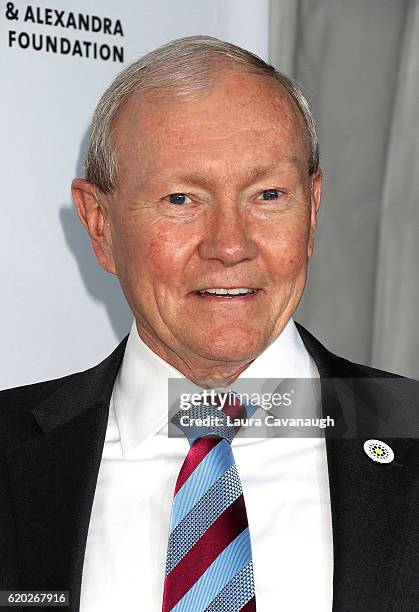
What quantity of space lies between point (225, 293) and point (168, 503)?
37 cm

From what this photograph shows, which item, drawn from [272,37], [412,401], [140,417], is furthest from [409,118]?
[140,417]

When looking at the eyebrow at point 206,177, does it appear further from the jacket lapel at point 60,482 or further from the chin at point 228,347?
the jacket lapel at point 60,482

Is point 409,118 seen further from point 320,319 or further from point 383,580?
point 383,580

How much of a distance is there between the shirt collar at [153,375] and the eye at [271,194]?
24cm

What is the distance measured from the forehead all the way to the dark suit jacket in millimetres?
396

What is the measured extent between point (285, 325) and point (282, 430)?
0.19 meters

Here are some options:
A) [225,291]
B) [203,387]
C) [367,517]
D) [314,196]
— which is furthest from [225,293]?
[367,517]

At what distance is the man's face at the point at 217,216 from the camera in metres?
1.90

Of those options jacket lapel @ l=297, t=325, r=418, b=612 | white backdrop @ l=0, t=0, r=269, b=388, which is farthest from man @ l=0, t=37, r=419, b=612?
white backdrop @ l=0, t=0, r=269, b=388

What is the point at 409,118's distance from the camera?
2746 millimetres

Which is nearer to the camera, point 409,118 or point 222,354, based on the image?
point 222,354

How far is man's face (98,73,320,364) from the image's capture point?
6.25 feet

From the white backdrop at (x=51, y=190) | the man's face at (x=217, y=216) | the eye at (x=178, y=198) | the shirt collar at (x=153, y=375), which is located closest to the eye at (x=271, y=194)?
the man's face at (x=217, y=216)

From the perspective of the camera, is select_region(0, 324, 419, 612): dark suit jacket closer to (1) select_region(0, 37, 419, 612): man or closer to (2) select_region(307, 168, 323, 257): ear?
(1) select_region(0, 37, 419, 612): man
